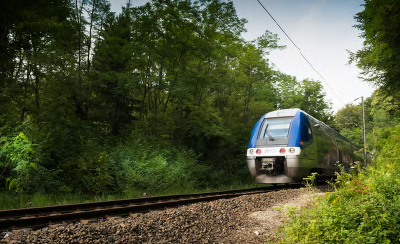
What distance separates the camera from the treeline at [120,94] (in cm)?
976

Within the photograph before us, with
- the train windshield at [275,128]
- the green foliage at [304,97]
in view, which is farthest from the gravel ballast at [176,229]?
the green foliage at [304,97]

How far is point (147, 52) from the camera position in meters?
14.6

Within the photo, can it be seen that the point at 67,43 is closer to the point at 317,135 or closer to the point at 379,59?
the point at 317,135

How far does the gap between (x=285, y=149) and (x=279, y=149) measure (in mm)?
217

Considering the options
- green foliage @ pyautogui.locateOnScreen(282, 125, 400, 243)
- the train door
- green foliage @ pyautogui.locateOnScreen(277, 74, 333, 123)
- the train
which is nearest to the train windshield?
the train

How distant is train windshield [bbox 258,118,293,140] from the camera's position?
10249mm

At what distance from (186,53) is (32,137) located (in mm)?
9447

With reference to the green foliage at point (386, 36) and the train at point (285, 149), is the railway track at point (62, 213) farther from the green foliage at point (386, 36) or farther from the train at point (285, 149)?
the green foliage at point (386, 36)

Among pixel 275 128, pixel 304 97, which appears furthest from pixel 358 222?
pixel 304 97

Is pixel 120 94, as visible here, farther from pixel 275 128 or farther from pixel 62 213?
pixel 62 213

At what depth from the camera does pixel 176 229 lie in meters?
4.47

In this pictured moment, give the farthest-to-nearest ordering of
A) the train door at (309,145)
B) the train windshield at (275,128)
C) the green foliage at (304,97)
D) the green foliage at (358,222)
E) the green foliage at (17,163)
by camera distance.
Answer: the green foliage at (304,97), the train windshield at (275,128), the train door at (309,145), the green foliage at (17,163), the green foliage at (358,222)

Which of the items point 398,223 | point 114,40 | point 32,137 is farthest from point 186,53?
point 398,223

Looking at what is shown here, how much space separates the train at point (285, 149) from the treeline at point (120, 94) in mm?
3901
